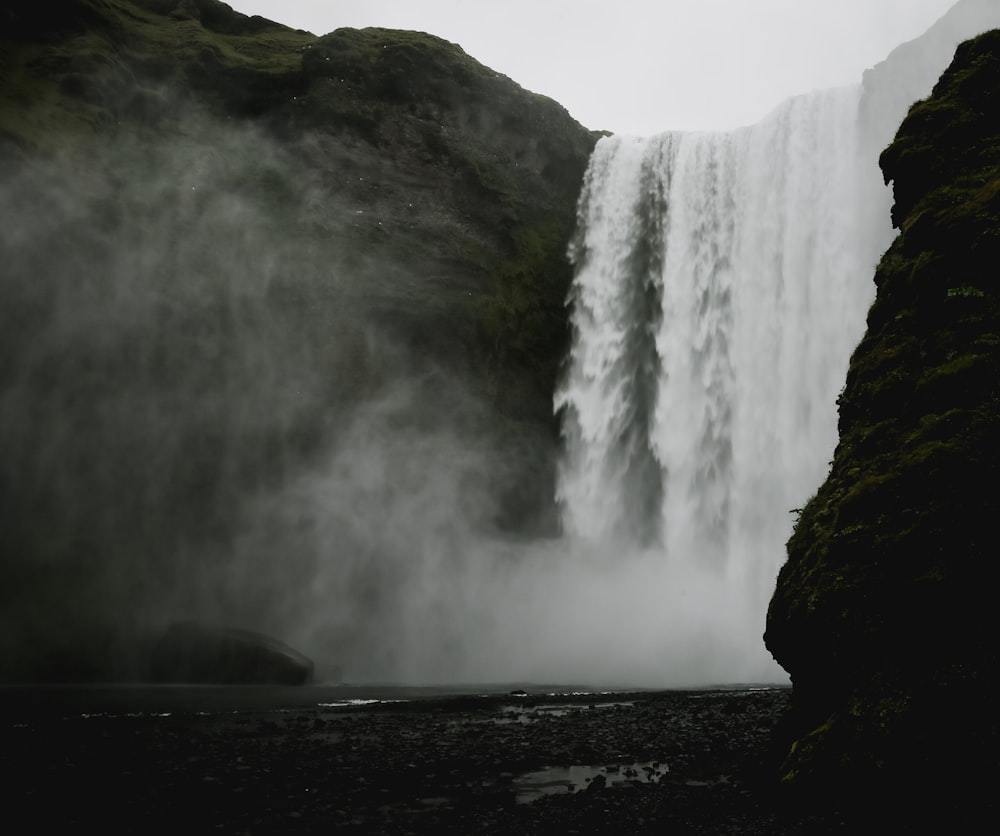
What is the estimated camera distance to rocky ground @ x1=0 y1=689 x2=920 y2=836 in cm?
779

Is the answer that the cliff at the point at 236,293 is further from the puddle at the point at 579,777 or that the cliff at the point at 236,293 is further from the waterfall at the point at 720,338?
the puddle at the point at 579,777

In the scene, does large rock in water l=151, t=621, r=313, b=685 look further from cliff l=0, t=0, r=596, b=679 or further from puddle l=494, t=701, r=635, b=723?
puddle l=494, t=701, r=635, b=723

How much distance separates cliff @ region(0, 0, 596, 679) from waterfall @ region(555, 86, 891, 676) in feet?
8.57

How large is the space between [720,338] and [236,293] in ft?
71.4

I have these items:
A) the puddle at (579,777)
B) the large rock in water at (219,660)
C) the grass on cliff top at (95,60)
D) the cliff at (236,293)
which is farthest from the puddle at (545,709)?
the grass on cliff top at (95,60)

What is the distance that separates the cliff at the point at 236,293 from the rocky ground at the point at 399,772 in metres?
13.9

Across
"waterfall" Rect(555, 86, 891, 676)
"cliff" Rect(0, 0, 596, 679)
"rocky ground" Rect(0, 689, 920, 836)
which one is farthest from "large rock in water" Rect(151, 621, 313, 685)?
"waterfall" Rect(555, 86, 891, 676)

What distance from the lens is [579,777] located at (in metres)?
10.2

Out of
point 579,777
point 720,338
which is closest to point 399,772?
point 579,777

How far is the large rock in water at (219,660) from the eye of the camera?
Answer: 2700 cm

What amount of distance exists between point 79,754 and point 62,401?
71.2 ft

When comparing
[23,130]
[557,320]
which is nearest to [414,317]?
[557,320]

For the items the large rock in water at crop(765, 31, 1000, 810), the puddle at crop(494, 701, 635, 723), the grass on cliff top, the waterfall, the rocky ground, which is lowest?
the puddle at crop(494, 701, 635, 723)

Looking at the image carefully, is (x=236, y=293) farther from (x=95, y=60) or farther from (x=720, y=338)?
(x=720, y=338)
